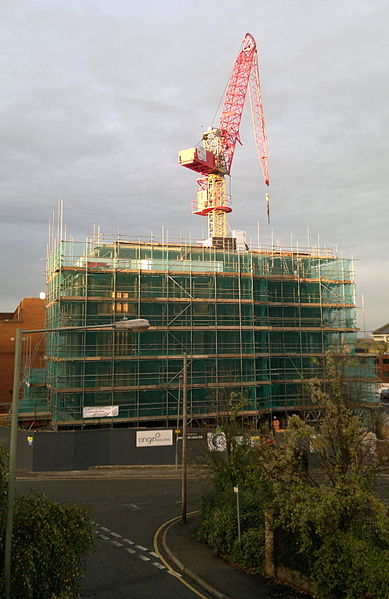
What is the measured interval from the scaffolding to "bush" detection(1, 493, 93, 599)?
23040 mm

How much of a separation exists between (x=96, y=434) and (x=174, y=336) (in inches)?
358

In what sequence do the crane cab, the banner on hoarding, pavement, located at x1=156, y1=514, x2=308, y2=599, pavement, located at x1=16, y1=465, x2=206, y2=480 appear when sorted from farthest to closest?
1. the crane cab
2. the banner on hoarding
3. pavement, located at x1=16, y1=465, x2=206, y2=480
4. pavement, located at x1=156, y1=514, x2=308, y2=599

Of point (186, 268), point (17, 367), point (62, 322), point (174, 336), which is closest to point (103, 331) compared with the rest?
point (62, 322)

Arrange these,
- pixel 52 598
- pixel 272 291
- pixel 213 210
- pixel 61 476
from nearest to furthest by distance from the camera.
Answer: pixel 52 598
pixel 61 476
pixel 272 291
pixel 213 210

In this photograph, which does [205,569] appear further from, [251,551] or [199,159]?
[199,159]

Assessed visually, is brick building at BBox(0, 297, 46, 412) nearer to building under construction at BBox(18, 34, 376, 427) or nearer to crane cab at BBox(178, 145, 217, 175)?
building under construction at BBox(18, 34, 376, 427)

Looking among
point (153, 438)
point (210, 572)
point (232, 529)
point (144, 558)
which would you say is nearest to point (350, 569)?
point (210, 572)

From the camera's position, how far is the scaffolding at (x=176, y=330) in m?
36.5

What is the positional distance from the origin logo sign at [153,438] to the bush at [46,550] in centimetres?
2502

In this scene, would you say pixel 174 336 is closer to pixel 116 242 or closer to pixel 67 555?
pixel 116 242

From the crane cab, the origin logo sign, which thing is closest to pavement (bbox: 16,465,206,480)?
the origin logo sign

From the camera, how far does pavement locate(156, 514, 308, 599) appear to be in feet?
48.4

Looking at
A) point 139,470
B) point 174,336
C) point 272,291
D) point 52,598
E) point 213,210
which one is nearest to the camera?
point 52,598

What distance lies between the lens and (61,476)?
3247 centimetres
